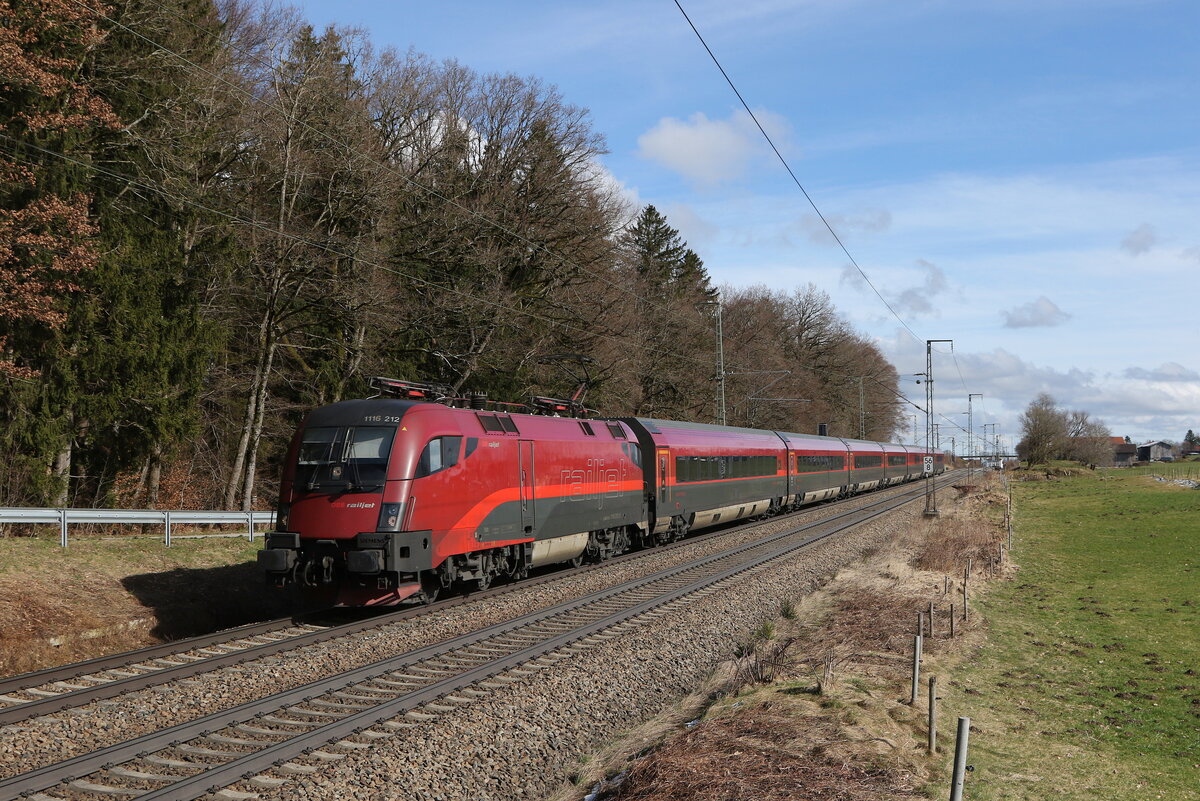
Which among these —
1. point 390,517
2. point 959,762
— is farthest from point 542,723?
point 390,517

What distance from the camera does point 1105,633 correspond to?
14617 millimetres

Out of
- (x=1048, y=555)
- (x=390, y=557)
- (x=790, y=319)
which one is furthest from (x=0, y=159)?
(x=790, y=319)

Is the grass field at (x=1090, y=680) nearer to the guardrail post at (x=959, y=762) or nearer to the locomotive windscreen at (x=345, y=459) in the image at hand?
the guardrail post at (x=959, y=762)

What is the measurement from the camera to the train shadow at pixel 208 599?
14.7 metres

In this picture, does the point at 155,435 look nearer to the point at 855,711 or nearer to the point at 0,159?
the point at 0,159

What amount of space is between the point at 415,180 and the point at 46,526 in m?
19.1

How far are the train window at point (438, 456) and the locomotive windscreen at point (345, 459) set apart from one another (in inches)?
21.8

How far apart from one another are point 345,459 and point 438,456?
1.41 m

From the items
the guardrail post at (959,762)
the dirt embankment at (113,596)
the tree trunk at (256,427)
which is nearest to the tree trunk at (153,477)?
the tree trunk at (256,427)

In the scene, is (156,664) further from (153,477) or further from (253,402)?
(253,402)

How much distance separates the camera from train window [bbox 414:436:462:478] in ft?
45.8

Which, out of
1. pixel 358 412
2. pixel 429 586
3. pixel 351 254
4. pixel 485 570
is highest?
pixel 351 254

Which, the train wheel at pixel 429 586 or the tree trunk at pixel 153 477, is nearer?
the train wheel at pixel 429 586

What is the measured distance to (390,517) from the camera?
43.9 ft
